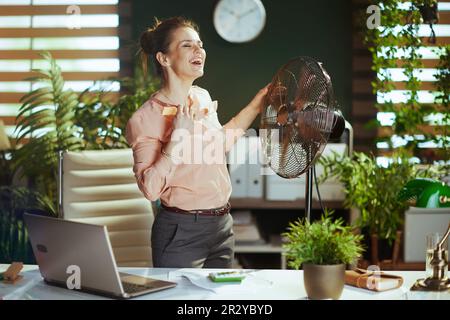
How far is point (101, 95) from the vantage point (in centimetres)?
404

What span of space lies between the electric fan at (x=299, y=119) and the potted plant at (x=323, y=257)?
288 millimetres

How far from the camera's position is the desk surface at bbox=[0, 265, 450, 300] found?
1808mm

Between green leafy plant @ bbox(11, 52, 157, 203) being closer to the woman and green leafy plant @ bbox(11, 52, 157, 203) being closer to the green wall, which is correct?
the green wall

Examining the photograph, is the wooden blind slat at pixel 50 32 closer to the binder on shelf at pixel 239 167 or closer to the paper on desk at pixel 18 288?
the binder on shelf at pixel 239 167

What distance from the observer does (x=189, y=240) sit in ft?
7.57

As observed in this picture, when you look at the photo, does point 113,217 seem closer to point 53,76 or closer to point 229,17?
point 53,76

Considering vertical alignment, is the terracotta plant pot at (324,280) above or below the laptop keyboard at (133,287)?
above

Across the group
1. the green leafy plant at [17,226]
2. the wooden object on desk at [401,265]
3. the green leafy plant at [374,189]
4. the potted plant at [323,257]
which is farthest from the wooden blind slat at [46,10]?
the potted plant at [323,257]

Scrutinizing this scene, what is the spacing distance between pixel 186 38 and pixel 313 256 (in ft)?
3.60

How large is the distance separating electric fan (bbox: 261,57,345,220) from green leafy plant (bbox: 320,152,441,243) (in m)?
1.41

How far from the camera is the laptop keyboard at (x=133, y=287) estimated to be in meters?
1.81

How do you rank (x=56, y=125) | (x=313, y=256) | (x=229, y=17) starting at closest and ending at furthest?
1. (x=313, y=256)
2. (x=56, y=125)
3. (x=229, y=17)

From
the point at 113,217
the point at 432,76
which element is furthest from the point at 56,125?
the point at 432,76
